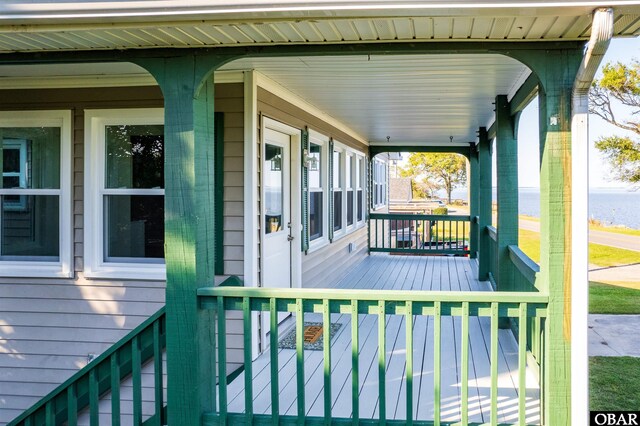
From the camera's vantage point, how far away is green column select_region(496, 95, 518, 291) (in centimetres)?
567

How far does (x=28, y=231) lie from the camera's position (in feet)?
16.3

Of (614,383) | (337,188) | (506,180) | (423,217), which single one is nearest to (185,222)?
(506,180)

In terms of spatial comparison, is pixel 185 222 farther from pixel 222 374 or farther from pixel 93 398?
pixel 93 398

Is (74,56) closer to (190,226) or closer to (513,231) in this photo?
(190,226)

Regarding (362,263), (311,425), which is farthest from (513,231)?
(362,263)

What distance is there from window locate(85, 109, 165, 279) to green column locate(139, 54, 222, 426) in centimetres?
165

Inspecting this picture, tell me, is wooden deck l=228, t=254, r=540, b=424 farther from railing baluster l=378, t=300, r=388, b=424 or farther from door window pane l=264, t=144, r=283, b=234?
door window pane l=264, t=144, r=283, b=234

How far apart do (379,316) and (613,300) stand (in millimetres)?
7705

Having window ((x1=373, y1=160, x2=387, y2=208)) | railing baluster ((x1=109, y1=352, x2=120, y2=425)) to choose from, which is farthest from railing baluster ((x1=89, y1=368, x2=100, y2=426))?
window ((x1=373, y1=160, x2=387, y2=208))

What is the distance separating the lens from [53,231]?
494cm

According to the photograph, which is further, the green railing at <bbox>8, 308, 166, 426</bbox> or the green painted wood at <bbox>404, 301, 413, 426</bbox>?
the green railing at <bbox>8, 308, 166, 426</bbox>

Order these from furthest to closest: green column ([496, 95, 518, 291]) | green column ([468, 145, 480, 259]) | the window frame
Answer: green column ([468, 145, 480, 259]) < the window frame < green column ([496, 95, 518, 291])

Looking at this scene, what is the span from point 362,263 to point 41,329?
6.65 metres

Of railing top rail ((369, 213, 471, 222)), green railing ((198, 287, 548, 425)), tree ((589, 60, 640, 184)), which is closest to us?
green railing ((198, 287, 548, 425))
